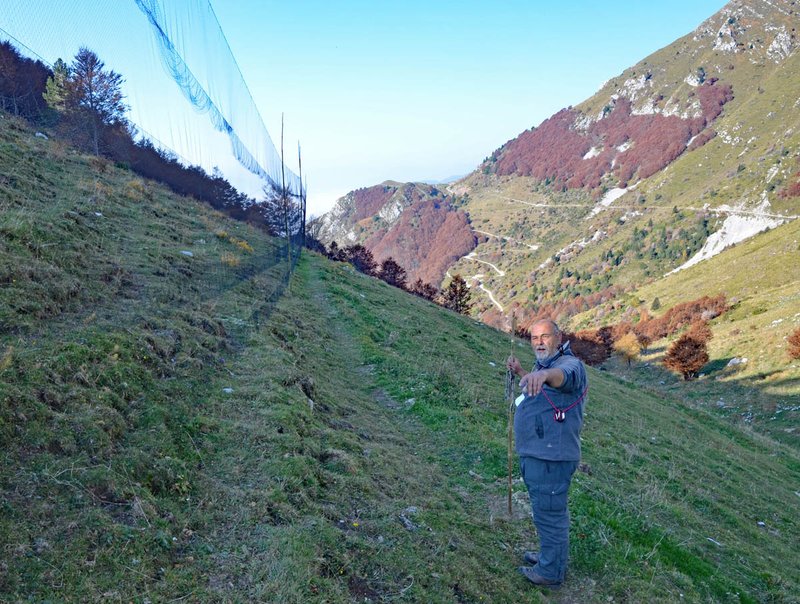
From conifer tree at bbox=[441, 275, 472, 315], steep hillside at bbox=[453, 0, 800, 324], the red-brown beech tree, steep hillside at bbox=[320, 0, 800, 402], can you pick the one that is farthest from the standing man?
steep hillside at bbox=[453, 0, 800, 324]

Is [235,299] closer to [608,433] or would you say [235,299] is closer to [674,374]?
[608,433]

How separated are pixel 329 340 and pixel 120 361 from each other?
822cm

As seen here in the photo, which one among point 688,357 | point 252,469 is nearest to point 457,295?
point 688,357

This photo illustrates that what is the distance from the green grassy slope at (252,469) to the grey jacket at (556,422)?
5.00ft

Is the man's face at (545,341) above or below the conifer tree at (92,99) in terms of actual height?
below

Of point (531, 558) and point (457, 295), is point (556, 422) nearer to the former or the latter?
point (531, 558)

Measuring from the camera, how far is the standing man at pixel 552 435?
4.51 m

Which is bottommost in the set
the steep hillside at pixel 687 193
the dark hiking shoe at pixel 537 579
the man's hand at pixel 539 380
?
the dark hiking shoe at pixel 537 579

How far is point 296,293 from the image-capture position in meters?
18.4

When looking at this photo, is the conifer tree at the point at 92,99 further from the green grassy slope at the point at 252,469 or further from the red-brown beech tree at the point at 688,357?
the red-brown beech tree at the point at 688,357

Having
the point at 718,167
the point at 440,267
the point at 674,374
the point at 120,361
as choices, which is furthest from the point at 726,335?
the point at 440,267

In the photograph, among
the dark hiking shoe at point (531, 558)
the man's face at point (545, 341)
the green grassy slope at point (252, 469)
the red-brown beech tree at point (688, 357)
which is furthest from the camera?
the red-brown beech tree at point (688, 357)

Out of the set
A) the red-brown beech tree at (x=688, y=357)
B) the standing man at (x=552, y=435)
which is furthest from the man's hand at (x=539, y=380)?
the red-brown beech tree at (x=688, y=357)

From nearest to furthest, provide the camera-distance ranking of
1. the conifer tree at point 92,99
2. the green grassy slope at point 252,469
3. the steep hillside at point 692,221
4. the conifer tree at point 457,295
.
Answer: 1. the green grassy slope at point 252,469
2. the conifer tree at point 92,99
3. the conifer tree at point 457,295
4. the steep hillside at point 692,221
